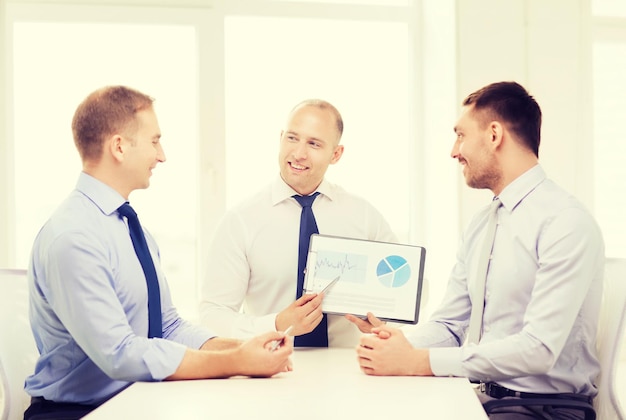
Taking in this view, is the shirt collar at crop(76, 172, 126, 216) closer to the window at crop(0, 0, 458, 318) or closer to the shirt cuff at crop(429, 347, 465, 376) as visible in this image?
the shirt cuff at crop(429, 347, 465, 376)

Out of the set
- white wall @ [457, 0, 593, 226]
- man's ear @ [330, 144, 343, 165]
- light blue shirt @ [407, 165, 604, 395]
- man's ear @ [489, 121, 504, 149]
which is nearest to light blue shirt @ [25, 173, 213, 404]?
light blue shirt @ [407, 165, 604, 395]

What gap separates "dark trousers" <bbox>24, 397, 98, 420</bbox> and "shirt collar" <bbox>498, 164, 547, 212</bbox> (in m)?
1.33

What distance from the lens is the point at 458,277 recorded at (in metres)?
2.66

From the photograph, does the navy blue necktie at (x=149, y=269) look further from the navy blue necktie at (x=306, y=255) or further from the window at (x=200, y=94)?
the window at (x=200, y=94)

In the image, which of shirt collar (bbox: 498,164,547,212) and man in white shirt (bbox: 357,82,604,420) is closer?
man in white shirt (bbox: 357,82,604,420)

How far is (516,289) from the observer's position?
2307 millimetres

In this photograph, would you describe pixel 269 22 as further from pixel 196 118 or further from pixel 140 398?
pixel 140 398

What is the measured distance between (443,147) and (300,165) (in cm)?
172

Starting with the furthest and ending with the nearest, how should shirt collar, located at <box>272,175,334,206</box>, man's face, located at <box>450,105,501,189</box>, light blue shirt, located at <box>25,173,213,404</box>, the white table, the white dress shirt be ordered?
shirt collar, located at <box>272,175,334,206</box> < the white dress shirt < man's face, located at <box>450,105,501,189</box> < light blue shirt, located at <box>25,173,213,404</box> < the white table

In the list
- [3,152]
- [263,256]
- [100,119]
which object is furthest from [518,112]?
[3,152]

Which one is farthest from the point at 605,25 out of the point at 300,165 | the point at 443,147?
the point at 300,165

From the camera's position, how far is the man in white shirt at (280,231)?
285 cm

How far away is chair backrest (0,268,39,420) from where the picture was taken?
7.05ft

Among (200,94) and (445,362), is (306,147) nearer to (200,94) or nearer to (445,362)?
(445,362)
